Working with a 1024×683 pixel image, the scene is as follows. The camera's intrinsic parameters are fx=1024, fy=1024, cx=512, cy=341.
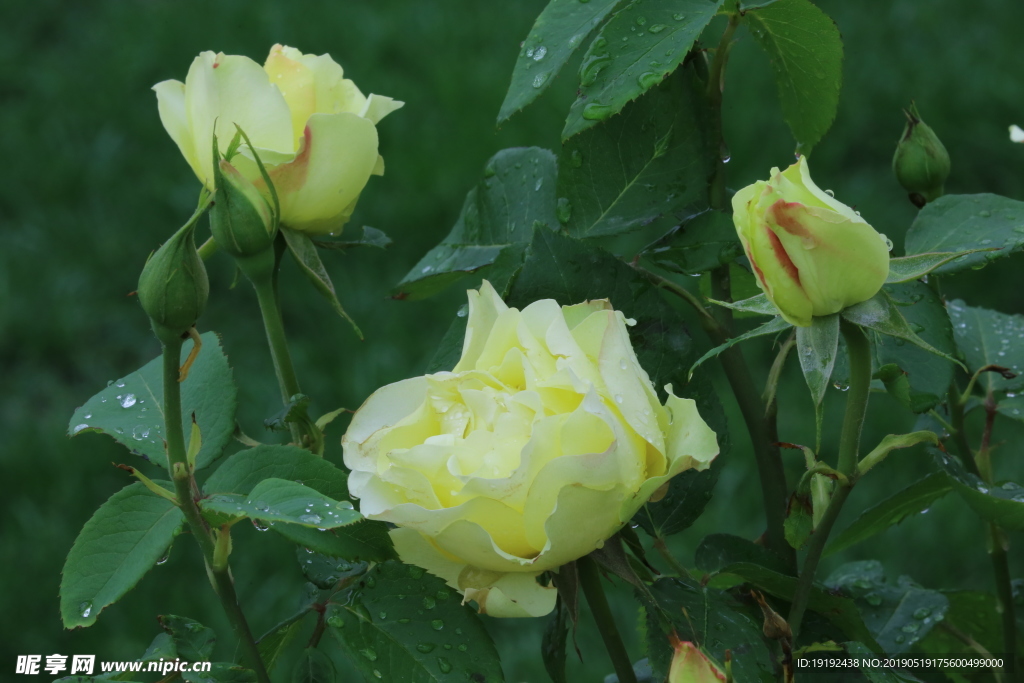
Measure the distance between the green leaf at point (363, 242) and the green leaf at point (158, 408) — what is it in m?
0.09

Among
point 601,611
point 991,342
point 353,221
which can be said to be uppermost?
point 601,611

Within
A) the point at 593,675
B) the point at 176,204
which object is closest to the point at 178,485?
the point at 593,675

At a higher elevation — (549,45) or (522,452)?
(549,45)

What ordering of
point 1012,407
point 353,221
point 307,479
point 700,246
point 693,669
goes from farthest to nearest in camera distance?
point 353,221 < point 1012,407 < point 700,246 < point 307,479 < point 693,669

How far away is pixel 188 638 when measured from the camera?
0.60 m

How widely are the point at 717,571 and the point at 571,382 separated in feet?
0.69

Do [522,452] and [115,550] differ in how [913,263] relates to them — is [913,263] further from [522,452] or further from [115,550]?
[115,550]

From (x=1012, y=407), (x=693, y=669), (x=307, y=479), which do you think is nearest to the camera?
(x=693, y=669)

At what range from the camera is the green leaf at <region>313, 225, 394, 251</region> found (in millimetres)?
673

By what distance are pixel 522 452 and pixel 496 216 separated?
292 mm

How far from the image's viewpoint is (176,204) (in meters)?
2.35

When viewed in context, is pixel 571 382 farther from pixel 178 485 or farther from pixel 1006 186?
pixel 1006 186

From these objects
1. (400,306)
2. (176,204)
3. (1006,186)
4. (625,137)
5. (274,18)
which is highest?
(625,137)

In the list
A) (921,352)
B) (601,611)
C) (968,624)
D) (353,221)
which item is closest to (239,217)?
(601,611)
